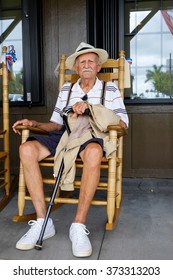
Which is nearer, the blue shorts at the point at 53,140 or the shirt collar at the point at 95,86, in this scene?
the blue shorts at the point at 53,140

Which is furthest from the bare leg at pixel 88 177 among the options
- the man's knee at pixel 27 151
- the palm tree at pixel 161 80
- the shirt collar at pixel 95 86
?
the palm tree at pixel 161 80

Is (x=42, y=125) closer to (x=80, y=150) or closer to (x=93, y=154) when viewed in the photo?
(x=80, y=150)

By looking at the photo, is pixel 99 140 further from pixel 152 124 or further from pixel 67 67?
pixel 152 124

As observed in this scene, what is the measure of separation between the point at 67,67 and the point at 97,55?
33 cm

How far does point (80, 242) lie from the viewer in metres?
1.82

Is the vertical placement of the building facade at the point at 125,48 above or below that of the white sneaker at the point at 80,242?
above

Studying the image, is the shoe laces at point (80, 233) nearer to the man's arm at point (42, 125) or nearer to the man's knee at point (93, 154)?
the man's knee at point (93, 154)

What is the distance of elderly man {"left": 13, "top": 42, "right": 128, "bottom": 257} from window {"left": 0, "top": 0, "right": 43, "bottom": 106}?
3.28 feet

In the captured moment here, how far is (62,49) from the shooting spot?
138 inches

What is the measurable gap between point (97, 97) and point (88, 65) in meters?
0.24

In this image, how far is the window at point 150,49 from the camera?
3.39 metres

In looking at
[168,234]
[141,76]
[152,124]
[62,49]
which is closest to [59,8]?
[62,49]

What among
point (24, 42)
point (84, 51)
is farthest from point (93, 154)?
point (24, 42)

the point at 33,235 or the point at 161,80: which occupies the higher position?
the point at 161,80
